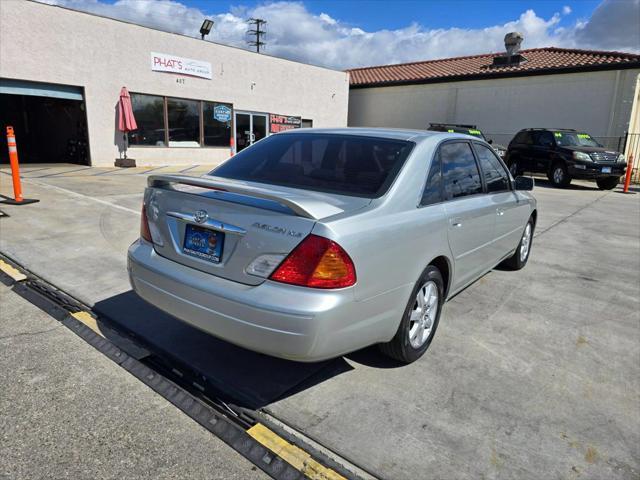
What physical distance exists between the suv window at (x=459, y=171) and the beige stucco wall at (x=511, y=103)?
62.9 ft

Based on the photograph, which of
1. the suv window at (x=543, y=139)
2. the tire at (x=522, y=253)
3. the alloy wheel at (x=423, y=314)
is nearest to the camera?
the alloy wheel at (x=423, y=314)

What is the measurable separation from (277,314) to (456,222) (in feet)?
5.59

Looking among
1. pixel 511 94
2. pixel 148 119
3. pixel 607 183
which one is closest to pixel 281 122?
pixel 148 119

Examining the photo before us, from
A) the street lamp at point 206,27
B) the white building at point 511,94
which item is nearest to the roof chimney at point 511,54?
the white building at point 511,94

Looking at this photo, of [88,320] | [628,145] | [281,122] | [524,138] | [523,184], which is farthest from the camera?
[281,122]

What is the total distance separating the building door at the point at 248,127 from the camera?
1933 cm

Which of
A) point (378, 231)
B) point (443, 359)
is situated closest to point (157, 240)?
point (378, 231)

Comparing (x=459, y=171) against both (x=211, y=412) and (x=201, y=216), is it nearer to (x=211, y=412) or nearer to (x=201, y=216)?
(x=201, y=216)

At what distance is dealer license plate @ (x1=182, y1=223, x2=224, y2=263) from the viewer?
2.55 metres

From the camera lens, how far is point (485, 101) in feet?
75.5

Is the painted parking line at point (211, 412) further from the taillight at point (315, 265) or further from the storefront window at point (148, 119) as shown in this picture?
the storefront window at point (148, 119)

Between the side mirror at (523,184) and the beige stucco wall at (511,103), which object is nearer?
the side mirror at (523,184)

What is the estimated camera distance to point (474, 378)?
118 inches

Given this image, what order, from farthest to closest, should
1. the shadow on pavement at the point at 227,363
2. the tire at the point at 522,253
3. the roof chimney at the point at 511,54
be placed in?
the roof chimney at the point at 511,54 < the tire at the point at 522,253 < the shadow on pavement at the point at 227,363
